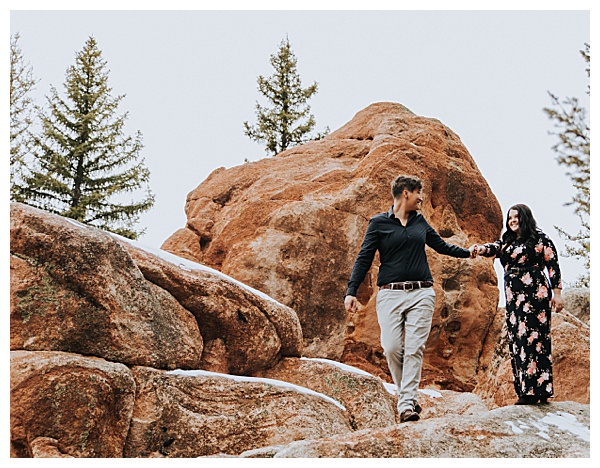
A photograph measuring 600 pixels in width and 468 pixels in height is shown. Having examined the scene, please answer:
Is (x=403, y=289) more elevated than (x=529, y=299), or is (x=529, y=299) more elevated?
(x=403, y=289)

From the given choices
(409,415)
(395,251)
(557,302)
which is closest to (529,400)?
(557,302)

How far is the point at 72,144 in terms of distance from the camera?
24.4 meters

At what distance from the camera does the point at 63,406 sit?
6.73 m

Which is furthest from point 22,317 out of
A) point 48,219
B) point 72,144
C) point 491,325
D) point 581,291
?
point 72,144

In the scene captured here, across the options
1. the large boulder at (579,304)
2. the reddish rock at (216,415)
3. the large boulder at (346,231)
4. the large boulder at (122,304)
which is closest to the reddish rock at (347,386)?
the large boulder at (122,304)

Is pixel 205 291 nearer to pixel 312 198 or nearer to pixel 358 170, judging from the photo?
pixel 312 198

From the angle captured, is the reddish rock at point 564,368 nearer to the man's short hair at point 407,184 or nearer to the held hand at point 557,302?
the held hand at point 557,302

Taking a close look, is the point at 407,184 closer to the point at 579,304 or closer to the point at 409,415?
the point at 409,415

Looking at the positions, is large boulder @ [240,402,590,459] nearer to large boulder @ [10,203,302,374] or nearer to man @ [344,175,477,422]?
man @ [344,175,477,422]

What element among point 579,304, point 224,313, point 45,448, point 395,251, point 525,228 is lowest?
point 45,448

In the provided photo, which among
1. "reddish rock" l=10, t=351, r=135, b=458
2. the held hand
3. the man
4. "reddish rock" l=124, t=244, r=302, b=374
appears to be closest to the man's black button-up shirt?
the man

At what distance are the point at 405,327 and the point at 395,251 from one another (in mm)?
728

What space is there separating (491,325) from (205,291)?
29.1 feet

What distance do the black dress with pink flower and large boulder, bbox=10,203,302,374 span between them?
3983 millimetres
